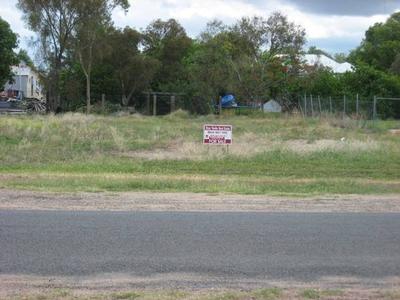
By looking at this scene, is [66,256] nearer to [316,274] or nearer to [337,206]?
[316,274]

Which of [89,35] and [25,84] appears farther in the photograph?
[25,84]

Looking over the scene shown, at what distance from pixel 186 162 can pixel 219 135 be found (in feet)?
5.20

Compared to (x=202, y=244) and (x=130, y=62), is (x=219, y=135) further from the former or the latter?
(x=130, y=62)

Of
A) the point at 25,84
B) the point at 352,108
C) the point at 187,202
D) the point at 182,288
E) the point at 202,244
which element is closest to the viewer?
the point at 182,288

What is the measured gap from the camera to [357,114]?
3838 cm

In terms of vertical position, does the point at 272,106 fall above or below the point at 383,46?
below

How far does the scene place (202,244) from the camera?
8.22 meters

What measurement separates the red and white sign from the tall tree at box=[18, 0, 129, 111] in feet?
109

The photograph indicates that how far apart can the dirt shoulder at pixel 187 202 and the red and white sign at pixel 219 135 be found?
22.8ft

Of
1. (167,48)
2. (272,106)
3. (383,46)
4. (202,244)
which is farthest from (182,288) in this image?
(383,46)

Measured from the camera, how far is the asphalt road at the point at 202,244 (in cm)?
700

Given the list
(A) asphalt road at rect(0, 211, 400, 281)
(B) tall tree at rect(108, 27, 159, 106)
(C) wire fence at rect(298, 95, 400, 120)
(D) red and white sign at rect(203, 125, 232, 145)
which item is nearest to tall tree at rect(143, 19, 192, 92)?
(B) tall tree at rect(108, 27, 159, 106)

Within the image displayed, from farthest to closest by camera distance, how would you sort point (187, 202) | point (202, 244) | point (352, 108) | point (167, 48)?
point (167, 48), point (352, 108), point (187, 202), point (202, 244)

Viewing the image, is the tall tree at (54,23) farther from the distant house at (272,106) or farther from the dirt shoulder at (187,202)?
the dirt shoulder at (187,202)
